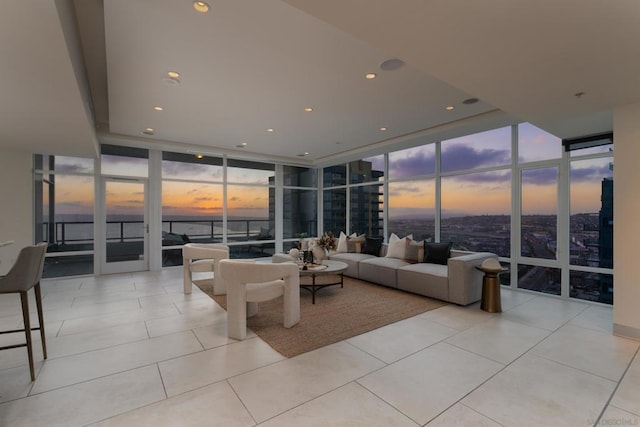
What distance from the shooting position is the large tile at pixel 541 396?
1925 mm

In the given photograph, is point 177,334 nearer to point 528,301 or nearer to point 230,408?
point 230,408

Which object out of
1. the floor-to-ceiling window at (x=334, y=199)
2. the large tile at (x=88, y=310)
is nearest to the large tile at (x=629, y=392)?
the large tile at (x=88, y=310)

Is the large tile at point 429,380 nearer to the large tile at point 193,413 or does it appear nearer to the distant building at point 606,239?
the large tile at point 193,413

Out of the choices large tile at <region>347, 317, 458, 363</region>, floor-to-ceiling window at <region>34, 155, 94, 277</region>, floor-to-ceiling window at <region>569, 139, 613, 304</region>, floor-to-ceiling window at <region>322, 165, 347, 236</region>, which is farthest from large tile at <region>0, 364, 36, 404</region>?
floor-to-ceiling window at <region>322, 165, 347, 236</region>

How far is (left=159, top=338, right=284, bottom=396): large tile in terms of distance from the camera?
232 cm

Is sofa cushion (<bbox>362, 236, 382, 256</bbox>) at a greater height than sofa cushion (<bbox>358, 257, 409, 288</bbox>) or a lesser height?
greater

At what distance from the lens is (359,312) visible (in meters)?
3.92

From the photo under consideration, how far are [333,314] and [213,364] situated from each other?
1.68 m

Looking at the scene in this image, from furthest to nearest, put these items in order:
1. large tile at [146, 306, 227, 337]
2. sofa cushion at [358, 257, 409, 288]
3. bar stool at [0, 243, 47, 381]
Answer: sofa cushion at [358, 257, 409, 288] → large tile at [146, 306, 227, 337] → bar stool at [0, 243, 47, 381]

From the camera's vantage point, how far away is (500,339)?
Answer: 3.09 metres

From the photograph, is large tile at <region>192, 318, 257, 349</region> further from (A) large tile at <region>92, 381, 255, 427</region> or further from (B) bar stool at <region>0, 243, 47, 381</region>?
(B) bar stool at <region>0, 243, 47, 381</region>

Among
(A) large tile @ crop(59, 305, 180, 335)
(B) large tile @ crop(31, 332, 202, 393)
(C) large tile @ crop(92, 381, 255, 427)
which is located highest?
(A) large tile @ crop(59, 305, 180, 335)

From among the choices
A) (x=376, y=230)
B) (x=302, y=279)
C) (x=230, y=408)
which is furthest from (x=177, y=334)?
(x=376, y=230)

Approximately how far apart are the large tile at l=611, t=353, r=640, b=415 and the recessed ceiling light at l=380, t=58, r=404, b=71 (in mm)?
3232
